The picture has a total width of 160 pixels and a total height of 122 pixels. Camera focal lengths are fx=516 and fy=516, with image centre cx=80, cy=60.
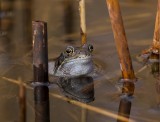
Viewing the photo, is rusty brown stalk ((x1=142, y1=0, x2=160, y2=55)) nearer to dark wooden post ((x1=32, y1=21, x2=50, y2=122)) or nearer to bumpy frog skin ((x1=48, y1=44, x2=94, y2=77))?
bumpy frog skin ((x1=48, y1=44, x2=94, y2=77))

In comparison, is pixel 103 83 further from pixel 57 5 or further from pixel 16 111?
pixel 57 5

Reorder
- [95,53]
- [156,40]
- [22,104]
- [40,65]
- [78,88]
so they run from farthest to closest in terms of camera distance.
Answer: [95,53], [156,40], [78,88], [40,65], [22,104]

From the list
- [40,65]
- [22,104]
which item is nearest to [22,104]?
[22,104]

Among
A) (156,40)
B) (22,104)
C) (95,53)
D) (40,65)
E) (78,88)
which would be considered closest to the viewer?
(22,104)

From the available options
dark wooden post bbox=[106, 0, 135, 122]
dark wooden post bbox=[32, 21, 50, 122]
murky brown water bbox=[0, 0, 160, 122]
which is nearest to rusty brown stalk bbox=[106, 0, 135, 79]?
dark wooden post bbox=[106, 0, 135, 122]

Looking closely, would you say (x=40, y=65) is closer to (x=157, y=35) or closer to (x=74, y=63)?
(x=74, y=63)
